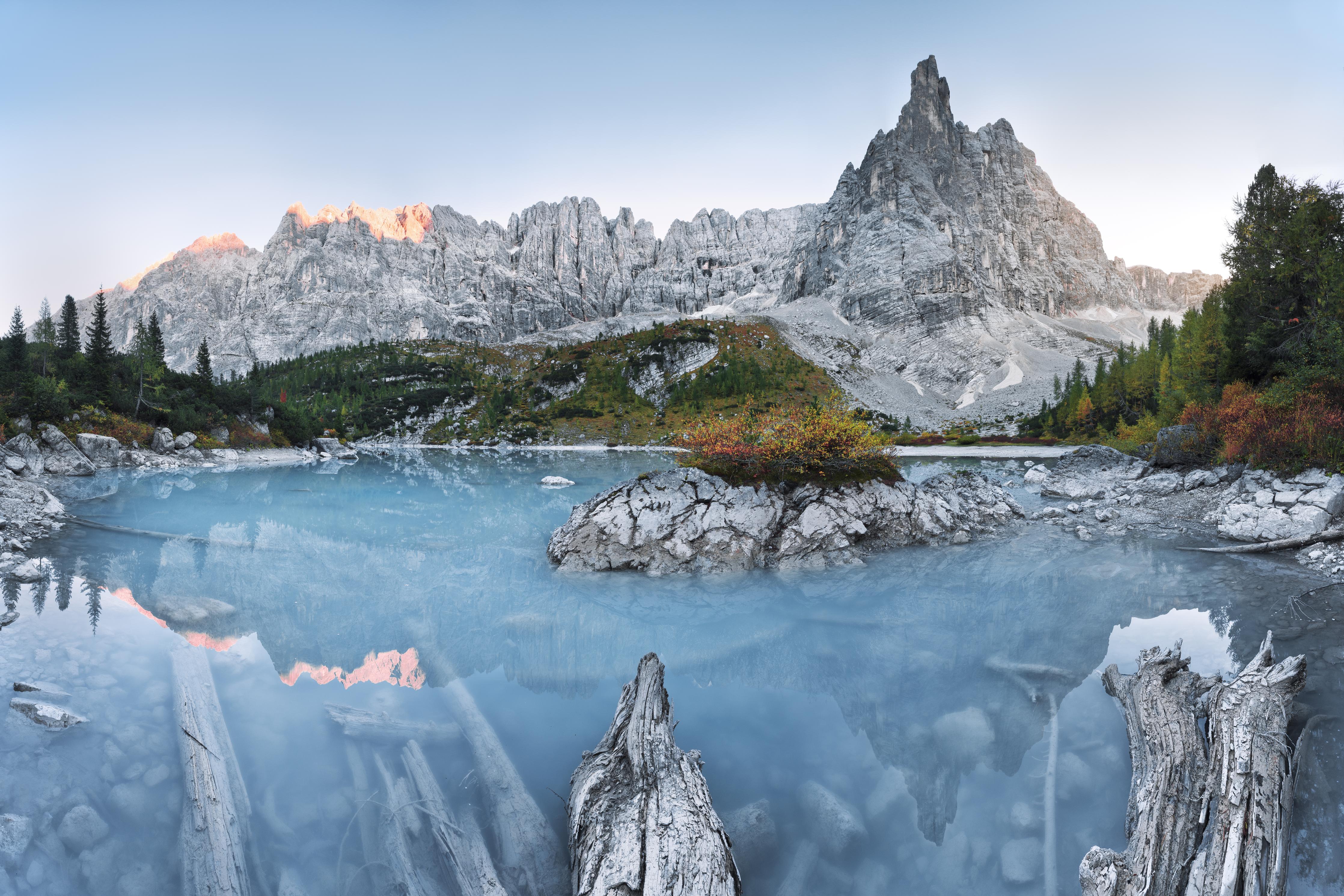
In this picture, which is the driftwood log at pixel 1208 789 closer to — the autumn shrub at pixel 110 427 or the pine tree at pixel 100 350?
the autumn shrub at pixel 110 427

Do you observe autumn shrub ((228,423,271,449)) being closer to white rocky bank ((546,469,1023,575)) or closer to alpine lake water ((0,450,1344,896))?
alpine lake water ((0,450,1344,896))

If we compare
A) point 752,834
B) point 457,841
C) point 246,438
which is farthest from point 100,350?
point 752,834

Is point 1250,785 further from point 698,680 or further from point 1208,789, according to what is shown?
point 698,680

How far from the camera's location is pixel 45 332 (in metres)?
70.4

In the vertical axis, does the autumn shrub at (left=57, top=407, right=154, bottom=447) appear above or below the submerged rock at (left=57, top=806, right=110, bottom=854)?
above

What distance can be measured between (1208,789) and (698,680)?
19.6 ft

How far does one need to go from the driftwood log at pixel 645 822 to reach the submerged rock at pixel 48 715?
21.6 feet

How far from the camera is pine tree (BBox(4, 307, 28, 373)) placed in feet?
156

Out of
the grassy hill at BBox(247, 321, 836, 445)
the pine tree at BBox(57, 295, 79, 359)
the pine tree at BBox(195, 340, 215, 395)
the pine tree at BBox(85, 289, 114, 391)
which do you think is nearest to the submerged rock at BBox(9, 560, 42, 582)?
the pine tree at BBox(85, 289, 114, 391)

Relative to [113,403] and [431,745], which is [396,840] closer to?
[431,745]

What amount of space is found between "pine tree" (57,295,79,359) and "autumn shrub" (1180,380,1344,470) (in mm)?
97805

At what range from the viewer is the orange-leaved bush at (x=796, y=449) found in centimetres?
1741

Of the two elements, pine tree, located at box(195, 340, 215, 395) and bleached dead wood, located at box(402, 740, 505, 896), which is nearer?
bleached dead wood, located at box(402, 740, 505, 896)

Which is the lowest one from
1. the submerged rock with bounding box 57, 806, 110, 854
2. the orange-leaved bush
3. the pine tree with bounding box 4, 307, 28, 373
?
the submerged rock with bounding box 57, 806, 110, 854
